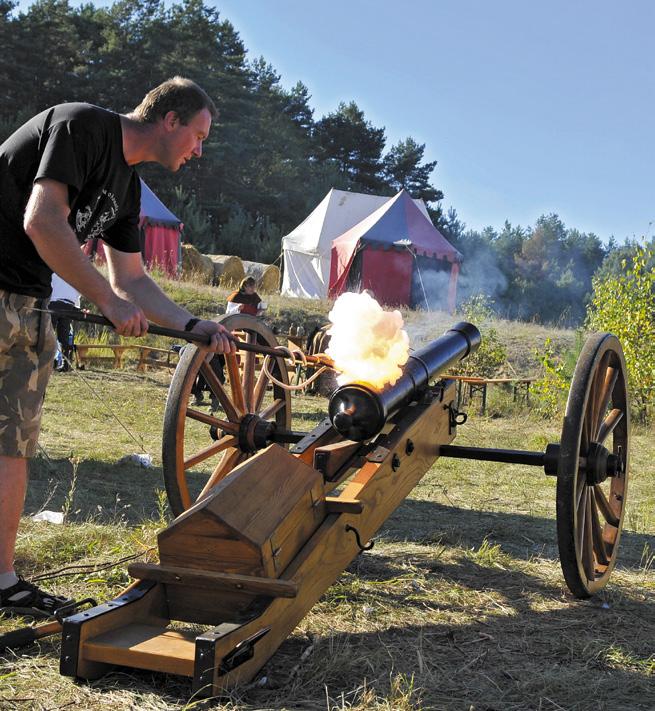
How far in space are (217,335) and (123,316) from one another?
17.7 inches

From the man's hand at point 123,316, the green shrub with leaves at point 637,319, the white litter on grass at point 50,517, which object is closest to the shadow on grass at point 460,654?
the man's hand at point 123,316

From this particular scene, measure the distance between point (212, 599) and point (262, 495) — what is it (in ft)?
1.11

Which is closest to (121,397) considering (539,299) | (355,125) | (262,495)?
(262,495)

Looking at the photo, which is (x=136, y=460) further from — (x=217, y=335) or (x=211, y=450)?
(x=217, y=335)

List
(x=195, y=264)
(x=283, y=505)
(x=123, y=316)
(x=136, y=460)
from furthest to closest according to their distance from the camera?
(x=195, y=264)
(x=136, y=460)
(x=123, y=316)
(x=283, y=505)

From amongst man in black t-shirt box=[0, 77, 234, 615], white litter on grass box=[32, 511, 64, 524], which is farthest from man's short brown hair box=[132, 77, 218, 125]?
white litter on grass box=[32, 511, 64, 524]

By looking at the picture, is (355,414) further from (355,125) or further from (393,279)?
(355,125)

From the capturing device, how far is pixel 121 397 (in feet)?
35.4

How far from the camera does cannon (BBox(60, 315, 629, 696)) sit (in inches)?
94.7

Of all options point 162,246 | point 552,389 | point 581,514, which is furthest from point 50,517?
point 162,246

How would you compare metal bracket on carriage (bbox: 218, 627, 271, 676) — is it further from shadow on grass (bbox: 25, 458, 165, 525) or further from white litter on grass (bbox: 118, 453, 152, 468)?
white litter on grass (bbox: 118, 453, 152, 468)

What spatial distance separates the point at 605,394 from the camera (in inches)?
146

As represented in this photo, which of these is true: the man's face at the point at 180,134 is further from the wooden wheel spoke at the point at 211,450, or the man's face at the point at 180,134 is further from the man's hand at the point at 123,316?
the wooden wheel spoke at the point at 211,450

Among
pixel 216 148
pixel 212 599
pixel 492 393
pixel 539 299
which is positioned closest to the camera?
pixel 212 599
